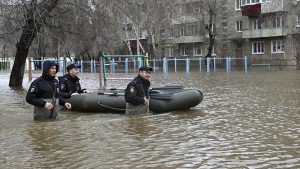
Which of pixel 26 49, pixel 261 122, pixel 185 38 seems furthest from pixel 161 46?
pixel 261 122

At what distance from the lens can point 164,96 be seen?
464 inches

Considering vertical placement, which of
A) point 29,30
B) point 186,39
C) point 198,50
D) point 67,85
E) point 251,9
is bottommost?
point 67,85

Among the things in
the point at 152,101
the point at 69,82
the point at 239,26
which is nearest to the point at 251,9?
the point at 239,26

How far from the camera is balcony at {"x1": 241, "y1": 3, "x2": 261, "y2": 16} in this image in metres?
50.8

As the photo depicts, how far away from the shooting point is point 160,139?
8.20m

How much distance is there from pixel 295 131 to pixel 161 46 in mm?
55422

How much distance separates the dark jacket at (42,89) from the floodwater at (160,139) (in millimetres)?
650

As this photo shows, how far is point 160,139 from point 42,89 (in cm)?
280

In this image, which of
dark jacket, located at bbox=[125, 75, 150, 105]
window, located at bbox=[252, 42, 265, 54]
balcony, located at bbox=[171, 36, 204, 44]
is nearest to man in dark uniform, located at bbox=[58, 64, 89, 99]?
dark jacket, located at bbox=[125, 75, 150, 105]

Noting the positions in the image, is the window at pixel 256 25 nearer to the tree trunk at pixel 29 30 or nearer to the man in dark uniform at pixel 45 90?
the tree trunk at pixel 29 30

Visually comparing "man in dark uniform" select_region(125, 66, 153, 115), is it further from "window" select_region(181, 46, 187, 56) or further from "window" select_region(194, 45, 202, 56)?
"window" select_region(181, 46, 187, 56)

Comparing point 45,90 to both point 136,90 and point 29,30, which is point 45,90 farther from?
point 29,30

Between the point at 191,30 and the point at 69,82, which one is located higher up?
the point at 191,30

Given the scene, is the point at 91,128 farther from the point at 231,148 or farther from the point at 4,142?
the point at 231,148
